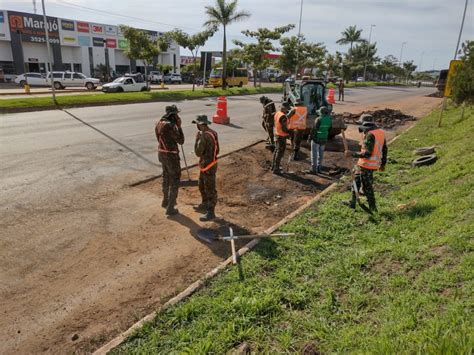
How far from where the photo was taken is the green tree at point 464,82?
14.6 m

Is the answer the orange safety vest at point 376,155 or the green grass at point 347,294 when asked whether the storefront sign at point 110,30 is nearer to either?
the orange safety vest at point 376,155

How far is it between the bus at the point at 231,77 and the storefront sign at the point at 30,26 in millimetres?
20472

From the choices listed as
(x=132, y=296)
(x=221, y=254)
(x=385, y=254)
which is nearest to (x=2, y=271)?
(x=132, y=296)

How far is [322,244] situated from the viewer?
558cm

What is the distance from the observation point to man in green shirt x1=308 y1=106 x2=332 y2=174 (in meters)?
9.28

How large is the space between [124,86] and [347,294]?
30194 millimetres

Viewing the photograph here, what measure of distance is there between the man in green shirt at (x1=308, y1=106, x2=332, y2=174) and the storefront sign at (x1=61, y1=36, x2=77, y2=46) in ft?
151

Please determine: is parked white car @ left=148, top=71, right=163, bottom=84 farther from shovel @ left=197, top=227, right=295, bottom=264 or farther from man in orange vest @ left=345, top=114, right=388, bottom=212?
shovel @ left=197, top=227, right=295, bottom=264

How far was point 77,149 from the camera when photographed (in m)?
11.3

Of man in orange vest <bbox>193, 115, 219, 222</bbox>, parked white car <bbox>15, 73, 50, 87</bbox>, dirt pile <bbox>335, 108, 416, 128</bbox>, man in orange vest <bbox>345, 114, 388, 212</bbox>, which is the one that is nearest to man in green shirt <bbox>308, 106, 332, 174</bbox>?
man in orange vest <bbox>345, 114, 388, 212</bbox>

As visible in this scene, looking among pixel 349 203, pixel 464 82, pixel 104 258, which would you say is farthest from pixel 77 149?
pixel 464 82

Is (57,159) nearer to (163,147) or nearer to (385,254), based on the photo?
(163,147)

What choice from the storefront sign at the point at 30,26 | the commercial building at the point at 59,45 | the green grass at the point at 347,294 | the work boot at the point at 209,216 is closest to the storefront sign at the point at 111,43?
the commercial building at the point at 59,45

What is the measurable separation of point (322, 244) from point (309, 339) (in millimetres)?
2129
